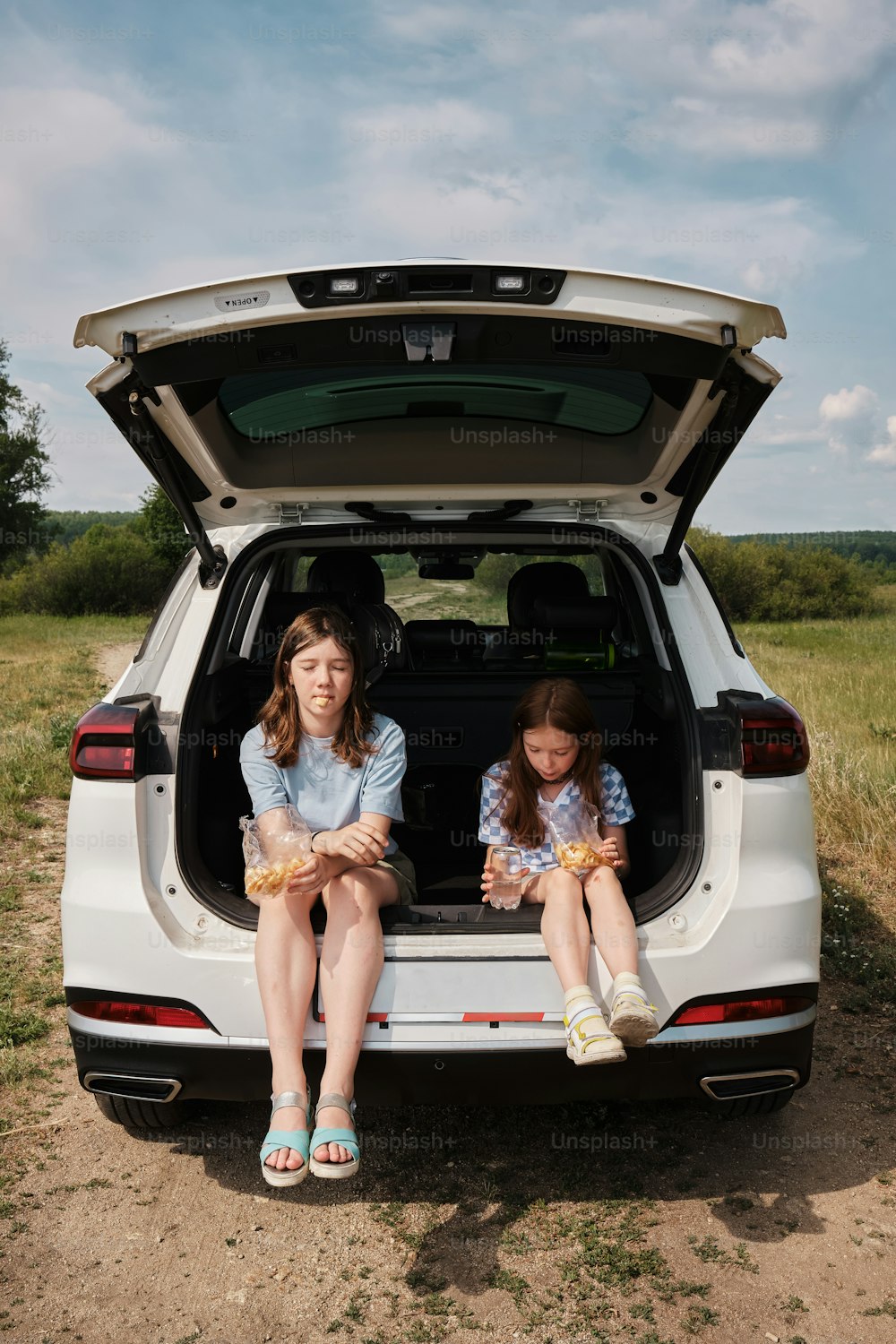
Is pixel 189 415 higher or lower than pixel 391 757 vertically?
higher

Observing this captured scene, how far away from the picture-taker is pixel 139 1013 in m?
2.51

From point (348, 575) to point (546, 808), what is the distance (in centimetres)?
135

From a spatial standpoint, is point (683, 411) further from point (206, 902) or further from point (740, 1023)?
point (206, 902)

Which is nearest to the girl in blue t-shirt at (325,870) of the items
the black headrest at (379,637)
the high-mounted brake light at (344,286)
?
the black headrest at (379,637)

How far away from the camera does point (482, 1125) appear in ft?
10.2

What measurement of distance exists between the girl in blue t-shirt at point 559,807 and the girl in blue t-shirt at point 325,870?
32cm

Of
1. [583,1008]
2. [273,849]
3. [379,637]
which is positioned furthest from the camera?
[379,637]

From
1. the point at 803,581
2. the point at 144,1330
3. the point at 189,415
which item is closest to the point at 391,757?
the point at 189,415

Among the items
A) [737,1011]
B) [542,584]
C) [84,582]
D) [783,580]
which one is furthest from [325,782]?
[783,580]

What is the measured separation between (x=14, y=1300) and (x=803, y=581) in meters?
48.0

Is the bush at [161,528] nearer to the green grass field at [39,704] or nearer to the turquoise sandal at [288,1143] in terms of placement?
the green grass field at [39,704]

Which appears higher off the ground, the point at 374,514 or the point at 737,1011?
the point at 374,514

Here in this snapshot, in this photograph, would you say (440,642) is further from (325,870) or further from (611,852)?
(325,870)

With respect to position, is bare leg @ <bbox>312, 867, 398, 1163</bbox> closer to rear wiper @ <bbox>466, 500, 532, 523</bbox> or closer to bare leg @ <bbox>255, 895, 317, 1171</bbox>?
bare leg @ <bbox>255, 895, 317, 1171</bbox>
